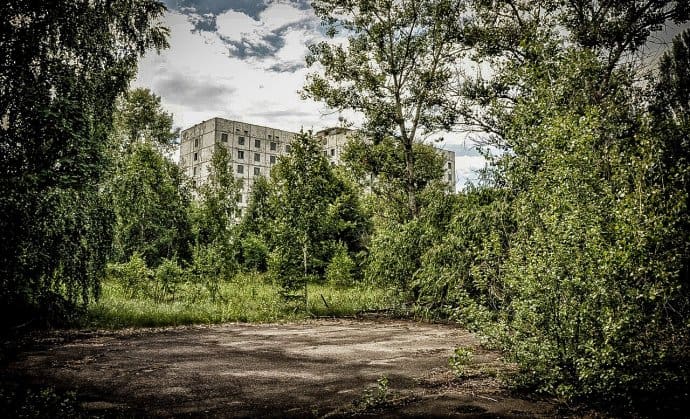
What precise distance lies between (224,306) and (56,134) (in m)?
7.42

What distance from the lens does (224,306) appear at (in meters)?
14.4

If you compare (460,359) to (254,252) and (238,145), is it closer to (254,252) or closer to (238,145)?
(254,252)

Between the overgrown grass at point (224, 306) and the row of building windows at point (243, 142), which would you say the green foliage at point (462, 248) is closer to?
the overgrown grass at point (224, 306)

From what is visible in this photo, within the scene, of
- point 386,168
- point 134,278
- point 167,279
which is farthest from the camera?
point 386,168

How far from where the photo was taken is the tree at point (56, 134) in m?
8.41

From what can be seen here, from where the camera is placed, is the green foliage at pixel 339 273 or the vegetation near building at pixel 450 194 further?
the green foliage at pixel 339 273

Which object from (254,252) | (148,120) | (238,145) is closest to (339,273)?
(254,252)

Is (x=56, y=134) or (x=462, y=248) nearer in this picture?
(x=56, y=134)

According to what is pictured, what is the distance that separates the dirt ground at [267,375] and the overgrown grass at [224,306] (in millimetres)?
1476

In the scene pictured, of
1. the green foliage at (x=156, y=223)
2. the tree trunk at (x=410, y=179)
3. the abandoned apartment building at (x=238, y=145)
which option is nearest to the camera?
the tree trunk at (x=410, y=179)

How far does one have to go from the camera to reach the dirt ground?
4758mm

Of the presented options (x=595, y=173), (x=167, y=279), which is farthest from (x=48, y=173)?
(x=595, y=173)

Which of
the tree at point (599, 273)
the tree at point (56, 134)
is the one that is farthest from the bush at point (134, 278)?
the tree at point (599, 273)

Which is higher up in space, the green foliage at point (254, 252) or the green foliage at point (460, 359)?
the green foliage at point (254, 252)
